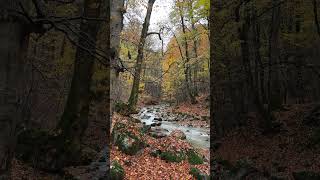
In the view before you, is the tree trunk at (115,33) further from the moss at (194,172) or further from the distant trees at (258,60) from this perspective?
the distant trees at (258,60)

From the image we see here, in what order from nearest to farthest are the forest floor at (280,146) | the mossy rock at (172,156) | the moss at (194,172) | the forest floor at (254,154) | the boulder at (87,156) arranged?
the boulder at (87,156), the forest floor at (254,154), the forest floor at (280,146), the moss at (194,172), the mossy rock at (172,156)

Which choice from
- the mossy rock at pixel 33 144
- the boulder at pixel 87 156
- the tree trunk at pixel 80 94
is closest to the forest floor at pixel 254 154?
the mossy rock at pixel 33 144

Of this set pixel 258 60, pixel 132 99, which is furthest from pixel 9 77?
pixel 132 99

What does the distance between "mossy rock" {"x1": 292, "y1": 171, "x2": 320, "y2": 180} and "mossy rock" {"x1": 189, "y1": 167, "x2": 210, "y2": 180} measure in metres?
2.74

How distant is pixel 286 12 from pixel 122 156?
11062mm

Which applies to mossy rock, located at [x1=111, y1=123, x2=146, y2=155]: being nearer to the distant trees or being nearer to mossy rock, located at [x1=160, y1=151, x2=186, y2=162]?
mossy rock, located at [x1=160, y1=151, x2=186, y2=162]

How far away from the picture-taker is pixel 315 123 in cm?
1264

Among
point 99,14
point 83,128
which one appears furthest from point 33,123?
point 99,14

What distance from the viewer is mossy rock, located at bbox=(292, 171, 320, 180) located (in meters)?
9.12

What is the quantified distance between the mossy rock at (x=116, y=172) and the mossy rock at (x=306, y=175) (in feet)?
15.6

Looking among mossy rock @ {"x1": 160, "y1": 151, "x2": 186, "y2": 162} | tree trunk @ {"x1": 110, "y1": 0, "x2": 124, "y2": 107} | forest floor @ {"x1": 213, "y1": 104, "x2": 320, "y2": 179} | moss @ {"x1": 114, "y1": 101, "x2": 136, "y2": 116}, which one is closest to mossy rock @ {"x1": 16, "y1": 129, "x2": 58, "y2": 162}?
tree trunk @ {"x1": 110, "y1": 0, "x2": 124, "y2": 107}

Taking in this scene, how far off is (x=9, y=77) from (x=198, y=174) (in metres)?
8.44

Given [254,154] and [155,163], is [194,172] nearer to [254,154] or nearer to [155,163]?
[155,163]

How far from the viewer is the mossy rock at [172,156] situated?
12.4 meters
